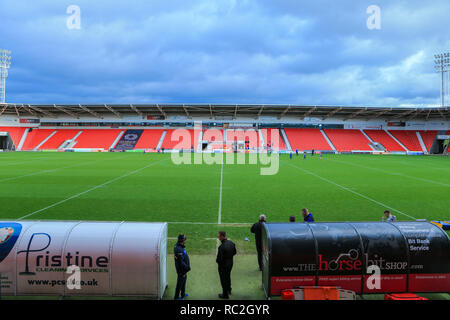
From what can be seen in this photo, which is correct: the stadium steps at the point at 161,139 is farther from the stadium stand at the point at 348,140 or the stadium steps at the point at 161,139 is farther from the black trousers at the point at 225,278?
the black trousers at the point at 225,278

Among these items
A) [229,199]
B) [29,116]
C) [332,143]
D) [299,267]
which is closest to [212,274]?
[299,267]

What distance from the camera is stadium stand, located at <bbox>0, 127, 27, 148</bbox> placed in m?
64.2

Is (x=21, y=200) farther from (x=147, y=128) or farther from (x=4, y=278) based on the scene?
(x=147, y=128)

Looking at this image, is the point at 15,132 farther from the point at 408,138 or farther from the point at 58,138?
the point at 408,138

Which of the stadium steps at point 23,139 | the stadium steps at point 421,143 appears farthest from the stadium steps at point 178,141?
the stadium steps at point 421,143

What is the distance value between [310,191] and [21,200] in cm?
1570

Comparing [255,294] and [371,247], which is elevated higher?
[371,247]

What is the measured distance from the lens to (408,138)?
6719cm

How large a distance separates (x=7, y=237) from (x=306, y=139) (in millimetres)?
65124

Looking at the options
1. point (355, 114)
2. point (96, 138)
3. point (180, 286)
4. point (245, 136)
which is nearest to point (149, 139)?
point (96, 138)

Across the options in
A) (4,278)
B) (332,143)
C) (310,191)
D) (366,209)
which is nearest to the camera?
(4,278)

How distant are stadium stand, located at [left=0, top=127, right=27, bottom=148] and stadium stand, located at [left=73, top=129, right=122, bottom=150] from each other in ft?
44.5

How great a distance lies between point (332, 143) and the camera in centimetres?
6391

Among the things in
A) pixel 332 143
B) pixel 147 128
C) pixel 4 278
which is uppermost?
pixel 147 128
